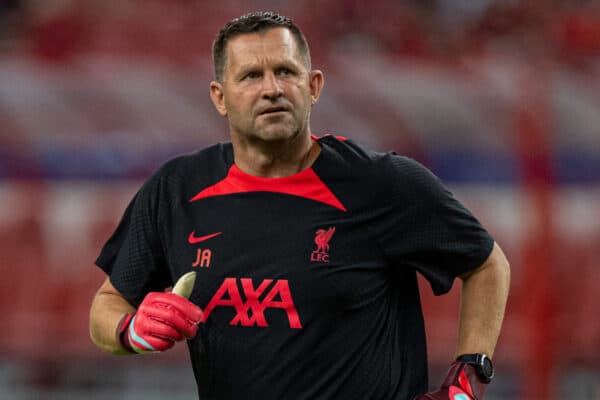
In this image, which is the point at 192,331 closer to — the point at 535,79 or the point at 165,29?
the point at 535,79

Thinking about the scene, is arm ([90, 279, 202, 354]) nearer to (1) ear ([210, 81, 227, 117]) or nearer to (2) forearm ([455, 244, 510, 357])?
(1) ear ([210, 81, 227, 117])

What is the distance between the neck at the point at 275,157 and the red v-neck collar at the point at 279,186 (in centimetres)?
2

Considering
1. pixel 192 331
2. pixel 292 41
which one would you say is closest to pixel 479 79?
pixel 292 41

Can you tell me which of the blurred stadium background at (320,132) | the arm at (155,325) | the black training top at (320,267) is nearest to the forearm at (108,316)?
the arm at (155,325)

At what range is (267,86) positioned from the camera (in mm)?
2539

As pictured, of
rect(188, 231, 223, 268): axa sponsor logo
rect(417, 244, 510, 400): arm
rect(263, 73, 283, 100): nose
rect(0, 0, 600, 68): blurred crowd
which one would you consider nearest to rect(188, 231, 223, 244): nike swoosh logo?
rect(188, 231, 223, 268): axa sponsor logo

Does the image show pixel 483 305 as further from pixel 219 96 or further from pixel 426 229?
pixel 219 96

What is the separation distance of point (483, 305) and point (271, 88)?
729 mm

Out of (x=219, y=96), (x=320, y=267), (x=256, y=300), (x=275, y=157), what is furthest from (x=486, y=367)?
(x=219, y=96)

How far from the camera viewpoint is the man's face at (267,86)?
254 centimetres

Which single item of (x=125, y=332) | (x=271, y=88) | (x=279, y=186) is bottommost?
(x=125, y=332)

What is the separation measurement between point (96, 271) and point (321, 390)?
3.60 meters

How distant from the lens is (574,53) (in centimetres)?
581

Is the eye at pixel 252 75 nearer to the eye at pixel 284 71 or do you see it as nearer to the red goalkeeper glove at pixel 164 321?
the eye at pixel 284 71
